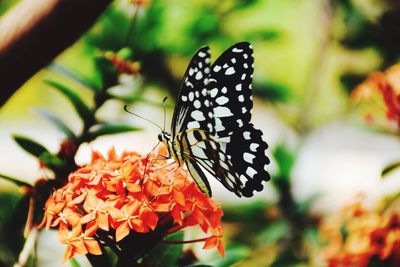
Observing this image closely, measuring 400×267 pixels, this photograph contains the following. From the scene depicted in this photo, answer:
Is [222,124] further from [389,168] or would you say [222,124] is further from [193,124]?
[389,168]

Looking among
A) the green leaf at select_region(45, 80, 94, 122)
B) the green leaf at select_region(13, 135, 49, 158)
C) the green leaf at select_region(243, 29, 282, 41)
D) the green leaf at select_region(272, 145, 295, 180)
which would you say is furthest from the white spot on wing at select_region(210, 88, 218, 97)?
the green leaf at select_region(243, 29, 282, 41)

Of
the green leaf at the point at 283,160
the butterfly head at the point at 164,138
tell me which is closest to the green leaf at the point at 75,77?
the butterfly head at the point at 164,138

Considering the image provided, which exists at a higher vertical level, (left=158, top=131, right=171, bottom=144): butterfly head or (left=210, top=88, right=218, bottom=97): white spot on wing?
(left=210, top=88, right=218, bottom=97): white spot on wing

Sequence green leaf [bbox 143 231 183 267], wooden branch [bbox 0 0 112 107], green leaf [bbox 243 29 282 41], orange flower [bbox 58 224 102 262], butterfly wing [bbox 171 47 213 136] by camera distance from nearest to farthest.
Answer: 1. wooden branch [bbox 0 0 112 107]
2. orange flower [bbox 58 224 102 262]
3. green leaf [bbox 143 231 183 267]
4. butterfly wing [bbox 171 47 213 136]
5. green leaf [bbox 243 29 282 41]

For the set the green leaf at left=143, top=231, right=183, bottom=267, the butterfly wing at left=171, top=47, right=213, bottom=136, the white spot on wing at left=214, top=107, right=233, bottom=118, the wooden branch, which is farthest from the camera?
the white spot on wing at left=214, top=107, right=233, bottom=118

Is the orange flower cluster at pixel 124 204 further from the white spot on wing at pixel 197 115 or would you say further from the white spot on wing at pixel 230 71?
the white spot on wing at pixel 230 71

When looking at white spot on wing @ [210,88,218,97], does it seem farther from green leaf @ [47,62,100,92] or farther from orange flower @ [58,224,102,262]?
orange flower @ [58,224,102,262]
